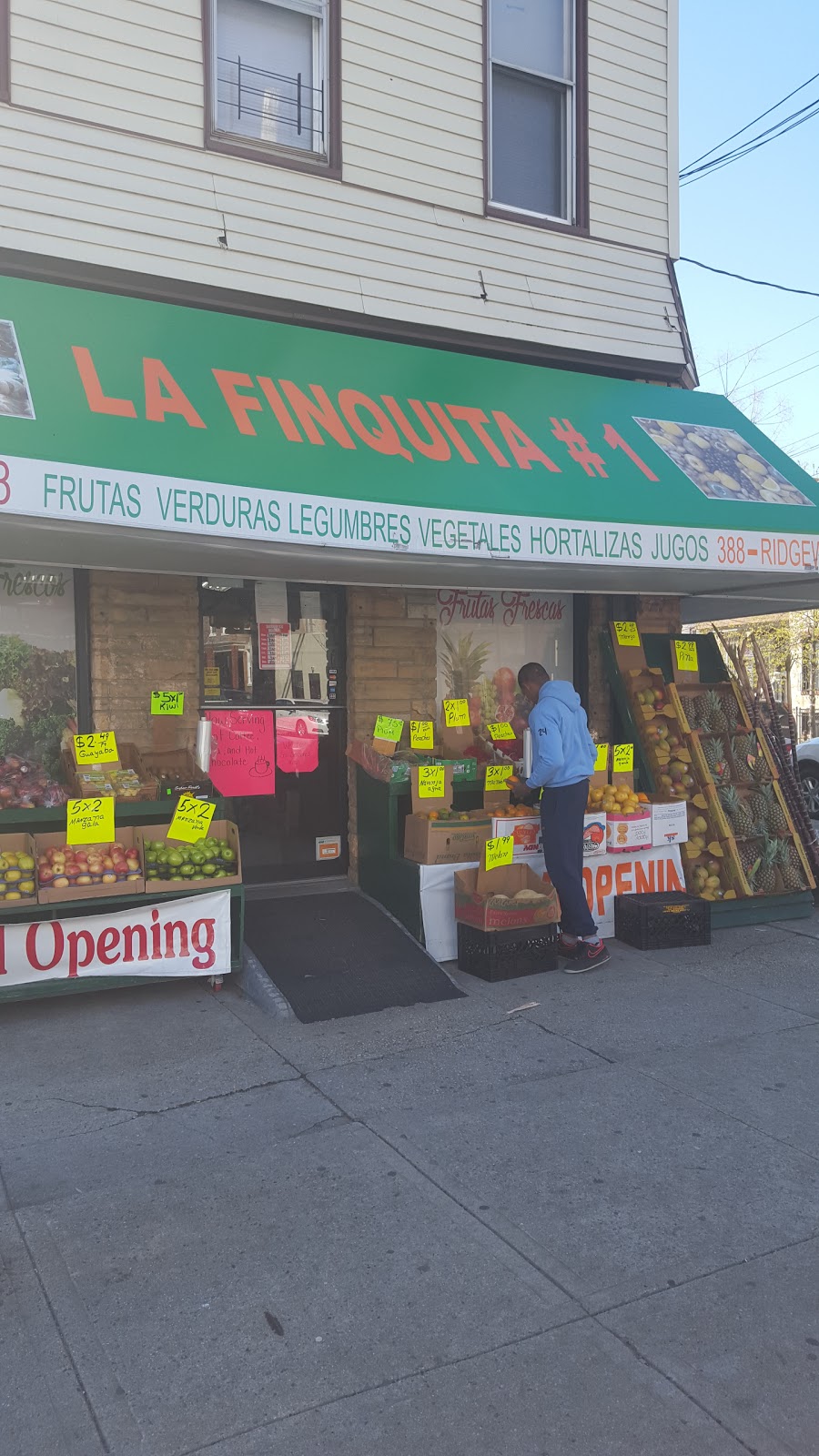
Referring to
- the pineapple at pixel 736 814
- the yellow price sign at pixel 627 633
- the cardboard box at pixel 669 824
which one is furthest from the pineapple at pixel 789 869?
the yellow price sign at pixel 627 633

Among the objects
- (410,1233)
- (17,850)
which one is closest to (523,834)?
(17,850)

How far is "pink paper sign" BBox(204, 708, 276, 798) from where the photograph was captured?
6922 millimetres

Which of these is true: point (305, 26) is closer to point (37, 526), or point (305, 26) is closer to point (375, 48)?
point (375, 48)

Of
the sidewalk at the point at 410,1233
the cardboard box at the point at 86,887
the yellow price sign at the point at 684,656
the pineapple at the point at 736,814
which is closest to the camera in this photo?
the sidewalk at the point at 410,1233

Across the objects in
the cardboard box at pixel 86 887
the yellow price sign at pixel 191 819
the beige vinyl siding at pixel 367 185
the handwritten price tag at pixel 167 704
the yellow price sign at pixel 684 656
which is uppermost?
the beige vinyl siding at pixel 367 185

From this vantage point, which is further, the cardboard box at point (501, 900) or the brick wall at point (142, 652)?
the brick wall at point (142, 652)

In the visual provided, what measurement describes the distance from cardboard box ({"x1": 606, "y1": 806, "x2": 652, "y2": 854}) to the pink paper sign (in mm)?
2340

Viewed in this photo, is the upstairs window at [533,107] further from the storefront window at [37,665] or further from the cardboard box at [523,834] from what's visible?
the cardboard box at [523,834]

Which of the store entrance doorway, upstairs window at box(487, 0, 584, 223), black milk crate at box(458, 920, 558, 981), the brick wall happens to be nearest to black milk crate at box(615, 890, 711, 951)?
black milk crate at box(458, 920, 558, 981)

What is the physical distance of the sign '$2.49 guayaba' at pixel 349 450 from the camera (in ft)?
15.6

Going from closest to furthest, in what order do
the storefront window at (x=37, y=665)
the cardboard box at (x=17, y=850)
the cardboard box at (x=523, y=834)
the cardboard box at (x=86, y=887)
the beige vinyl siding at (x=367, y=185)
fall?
1. the cardboard box at (x=17, y=850)
2. the cardboard box at (x=86, y=887)
3. the beige vinyl siding at (x=367, y=185)
4. the storefront window at (x=37, y=665)
5. the cardboard box at (x=523, y=834)

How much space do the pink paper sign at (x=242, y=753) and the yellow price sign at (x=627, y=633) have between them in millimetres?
2988

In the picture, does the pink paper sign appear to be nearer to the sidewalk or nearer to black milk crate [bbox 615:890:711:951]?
the sidewalk

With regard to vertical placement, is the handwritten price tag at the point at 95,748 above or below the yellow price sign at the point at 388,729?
below
